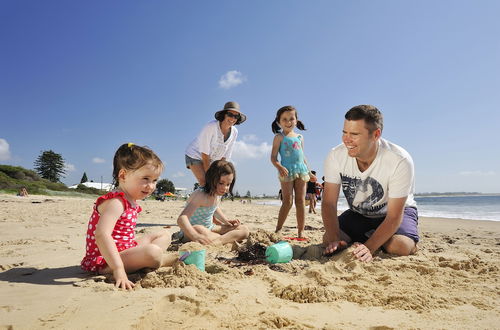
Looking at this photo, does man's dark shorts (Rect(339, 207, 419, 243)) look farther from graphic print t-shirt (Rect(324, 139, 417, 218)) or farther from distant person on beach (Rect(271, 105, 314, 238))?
distant person on beach (Rect(271, 105, 314, 238))

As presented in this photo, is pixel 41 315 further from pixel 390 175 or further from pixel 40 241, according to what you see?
pixel 390 175

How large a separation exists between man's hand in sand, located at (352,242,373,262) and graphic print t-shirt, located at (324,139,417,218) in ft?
1.96

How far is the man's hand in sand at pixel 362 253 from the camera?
2879mm

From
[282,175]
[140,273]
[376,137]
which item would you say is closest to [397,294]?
[376,137]

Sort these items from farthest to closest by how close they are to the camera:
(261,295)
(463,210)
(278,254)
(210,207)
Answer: (463,210)
(210,207)
(278,254)
(261,295)

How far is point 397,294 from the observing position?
203cm

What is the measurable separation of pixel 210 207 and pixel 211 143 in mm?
1219

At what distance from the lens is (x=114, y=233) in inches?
97.4

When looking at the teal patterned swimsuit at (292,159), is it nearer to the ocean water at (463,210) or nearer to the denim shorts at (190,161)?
the denim shorts at (190,161)

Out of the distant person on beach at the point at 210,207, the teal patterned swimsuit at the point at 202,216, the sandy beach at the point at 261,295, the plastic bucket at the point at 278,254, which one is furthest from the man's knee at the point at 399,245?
the teal patterned swimsuit at the point at 202,216

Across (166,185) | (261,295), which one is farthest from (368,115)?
(166,185)

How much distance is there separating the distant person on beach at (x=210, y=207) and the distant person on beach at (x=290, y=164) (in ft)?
3.02

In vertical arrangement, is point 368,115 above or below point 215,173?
above

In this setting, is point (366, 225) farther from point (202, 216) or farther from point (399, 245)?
point (202, 216)
